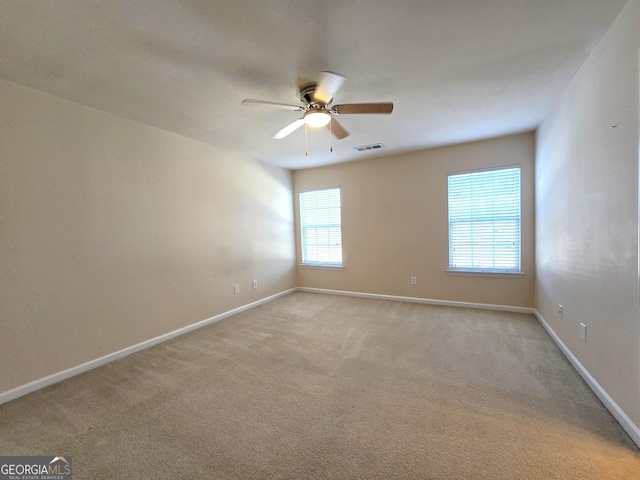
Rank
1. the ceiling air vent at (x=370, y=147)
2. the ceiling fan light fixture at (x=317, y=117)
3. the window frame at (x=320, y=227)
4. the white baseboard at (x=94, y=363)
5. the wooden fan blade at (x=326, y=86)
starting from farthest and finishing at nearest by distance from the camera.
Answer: the window frame at (x=320, y=227) < the ceiling air vent at (x=370, y=147) < the ceiling fan light fixture at (x=317, y=117) < the white baseboard at (x=94, y=363) < the wooden fan blade at (x=326, y=86)

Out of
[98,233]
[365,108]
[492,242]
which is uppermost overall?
[365,108]

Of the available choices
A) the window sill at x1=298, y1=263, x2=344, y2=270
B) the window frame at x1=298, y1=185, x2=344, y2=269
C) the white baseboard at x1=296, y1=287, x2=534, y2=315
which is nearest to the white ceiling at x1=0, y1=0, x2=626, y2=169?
the window frame at x1=298, y1=185, x2=344, y2=269

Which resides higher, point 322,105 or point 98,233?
point 322,105

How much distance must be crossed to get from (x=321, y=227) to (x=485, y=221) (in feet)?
8.69

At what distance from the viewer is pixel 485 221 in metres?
3.74

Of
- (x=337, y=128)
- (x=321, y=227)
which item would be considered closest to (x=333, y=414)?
(x=337, y=128)

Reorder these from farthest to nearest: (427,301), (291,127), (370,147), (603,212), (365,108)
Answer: (427,301)
(370,147)
(291,127)
(365,108)
(603,212)

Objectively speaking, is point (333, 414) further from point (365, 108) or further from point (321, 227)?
point (321, 227)

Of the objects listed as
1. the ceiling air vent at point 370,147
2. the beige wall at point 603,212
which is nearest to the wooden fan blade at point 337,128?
the ceiling air vent at point 370,147

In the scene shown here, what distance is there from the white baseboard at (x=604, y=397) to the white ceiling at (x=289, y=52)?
231 centimetres

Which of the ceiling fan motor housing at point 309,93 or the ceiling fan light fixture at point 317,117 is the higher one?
the ceiling fan motor housing at point 309,93

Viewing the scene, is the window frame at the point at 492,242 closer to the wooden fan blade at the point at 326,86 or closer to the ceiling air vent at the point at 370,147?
the ceiling air vent at the point at 370,147

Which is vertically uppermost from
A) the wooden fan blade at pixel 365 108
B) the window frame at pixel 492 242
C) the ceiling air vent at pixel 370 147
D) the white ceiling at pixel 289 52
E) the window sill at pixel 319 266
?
the ceiling air vent at pixel 370 147

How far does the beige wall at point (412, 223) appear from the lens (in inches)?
140
